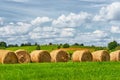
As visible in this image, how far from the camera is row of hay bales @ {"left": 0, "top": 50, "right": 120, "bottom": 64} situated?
33875mm

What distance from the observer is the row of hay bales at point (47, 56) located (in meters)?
33.9

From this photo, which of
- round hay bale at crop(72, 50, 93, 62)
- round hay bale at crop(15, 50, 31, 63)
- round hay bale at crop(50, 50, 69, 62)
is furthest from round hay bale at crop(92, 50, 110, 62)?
round hay bale at crop(15, 50, 31, 63)

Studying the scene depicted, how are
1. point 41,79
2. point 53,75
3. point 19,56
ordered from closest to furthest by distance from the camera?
point 41,79 → point 53,75 → point 19,56

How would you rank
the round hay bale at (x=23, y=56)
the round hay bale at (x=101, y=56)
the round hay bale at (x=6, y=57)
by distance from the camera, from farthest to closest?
the round hay bale at (x=101, y=56), the round hay bale at (x=23, y=56), the round hay bale at (x=6, y=57)

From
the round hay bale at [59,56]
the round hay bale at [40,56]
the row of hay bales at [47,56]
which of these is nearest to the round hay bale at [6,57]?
the row of hay bales at [47,56]

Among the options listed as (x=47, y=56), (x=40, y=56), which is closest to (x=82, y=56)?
(x=47, y=56)

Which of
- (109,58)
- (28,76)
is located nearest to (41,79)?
(28,76)

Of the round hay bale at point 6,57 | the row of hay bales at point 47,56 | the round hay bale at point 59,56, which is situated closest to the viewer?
the round hay bale at point 6,57

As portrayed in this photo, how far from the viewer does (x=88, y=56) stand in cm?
3972

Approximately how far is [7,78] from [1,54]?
16596 millimetres

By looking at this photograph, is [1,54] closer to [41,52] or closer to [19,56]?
[19,56]

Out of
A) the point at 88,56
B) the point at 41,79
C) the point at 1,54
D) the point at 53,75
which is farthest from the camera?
the point at 88,56

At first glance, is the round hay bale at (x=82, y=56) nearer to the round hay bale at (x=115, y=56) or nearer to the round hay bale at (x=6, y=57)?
the round hay bale at (x=115, y=56)

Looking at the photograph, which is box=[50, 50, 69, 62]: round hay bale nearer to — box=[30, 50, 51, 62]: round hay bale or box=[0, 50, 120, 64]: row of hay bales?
box=[0, 50, 120, 64]: row of hay bales
